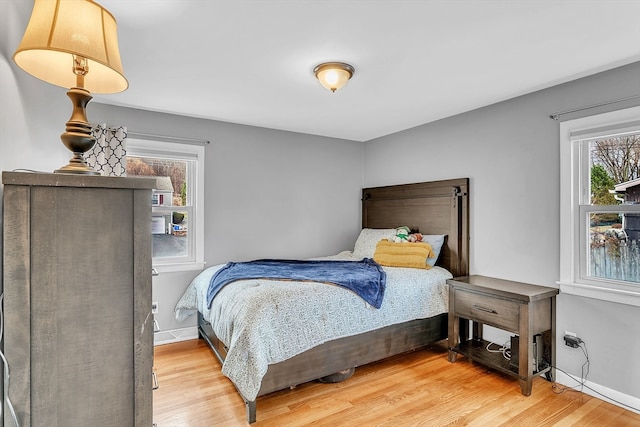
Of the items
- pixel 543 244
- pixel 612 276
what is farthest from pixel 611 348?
pixel 543 244

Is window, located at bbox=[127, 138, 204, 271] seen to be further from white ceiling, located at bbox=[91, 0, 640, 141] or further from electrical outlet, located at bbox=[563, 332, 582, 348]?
electrical outlet, located at bbox=[563, 332, 582, 348]

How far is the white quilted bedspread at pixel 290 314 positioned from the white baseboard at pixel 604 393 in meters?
0.99

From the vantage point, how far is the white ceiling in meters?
1.72

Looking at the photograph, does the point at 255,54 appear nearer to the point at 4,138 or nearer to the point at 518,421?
the point at 4,138

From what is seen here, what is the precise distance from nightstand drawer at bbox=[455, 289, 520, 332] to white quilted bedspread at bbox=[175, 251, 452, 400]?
0.21 meters

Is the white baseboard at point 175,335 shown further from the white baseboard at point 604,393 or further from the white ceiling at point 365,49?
the white baseboard at point 604,393

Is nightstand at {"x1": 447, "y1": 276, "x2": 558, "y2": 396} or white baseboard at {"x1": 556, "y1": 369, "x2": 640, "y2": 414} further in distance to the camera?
nightstand at {"x1": 447, "y1": 276, "x2": 558, "y2": 396}

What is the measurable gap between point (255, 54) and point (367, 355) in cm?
239

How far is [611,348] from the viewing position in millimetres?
2379

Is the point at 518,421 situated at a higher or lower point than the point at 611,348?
lower

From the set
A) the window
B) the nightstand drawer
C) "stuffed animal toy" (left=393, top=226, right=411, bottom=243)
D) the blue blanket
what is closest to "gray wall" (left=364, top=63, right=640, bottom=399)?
the nightstand drawer

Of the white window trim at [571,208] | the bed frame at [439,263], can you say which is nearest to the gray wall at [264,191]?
the bed frame at [439,263]

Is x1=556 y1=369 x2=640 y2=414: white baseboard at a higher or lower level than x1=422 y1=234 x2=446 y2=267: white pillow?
lower

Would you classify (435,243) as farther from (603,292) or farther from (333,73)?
(333,73)
